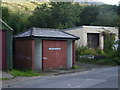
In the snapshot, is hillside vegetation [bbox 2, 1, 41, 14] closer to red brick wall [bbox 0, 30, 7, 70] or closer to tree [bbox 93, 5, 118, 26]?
tree [bbox 93, 5, 118, 26]

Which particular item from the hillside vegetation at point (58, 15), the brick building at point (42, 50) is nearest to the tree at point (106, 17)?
the hillside vegetation at point (58, 15)

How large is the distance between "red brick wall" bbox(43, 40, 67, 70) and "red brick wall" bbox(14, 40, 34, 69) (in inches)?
42.6

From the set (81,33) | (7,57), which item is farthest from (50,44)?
(81,33)

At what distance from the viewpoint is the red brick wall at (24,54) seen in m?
17.0

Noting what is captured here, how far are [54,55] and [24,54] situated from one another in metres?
2.25

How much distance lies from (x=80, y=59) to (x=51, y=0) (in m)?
24.0

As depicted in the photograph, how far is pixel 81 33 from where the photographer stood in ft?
105

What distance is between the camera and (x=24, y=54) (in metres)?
17.8

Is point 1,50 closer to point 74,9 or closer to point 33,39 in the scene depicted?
point 33,39

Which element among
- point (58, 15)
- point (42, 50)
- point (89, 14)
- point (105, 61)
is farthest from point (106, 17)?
point (42, 50)

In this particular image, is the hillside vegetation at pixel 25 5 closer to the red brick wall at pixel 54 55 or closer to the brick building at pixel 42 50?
the brick building at pixel 42 50

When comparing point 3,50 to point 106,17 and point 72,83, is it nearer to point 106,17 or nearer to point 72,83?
point 72,83

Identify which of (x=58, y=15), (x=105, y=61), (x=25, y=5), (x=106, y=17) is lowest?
(x=105, y=61)

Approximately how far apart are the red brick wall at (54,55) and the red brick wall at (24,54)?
1.08 metres
